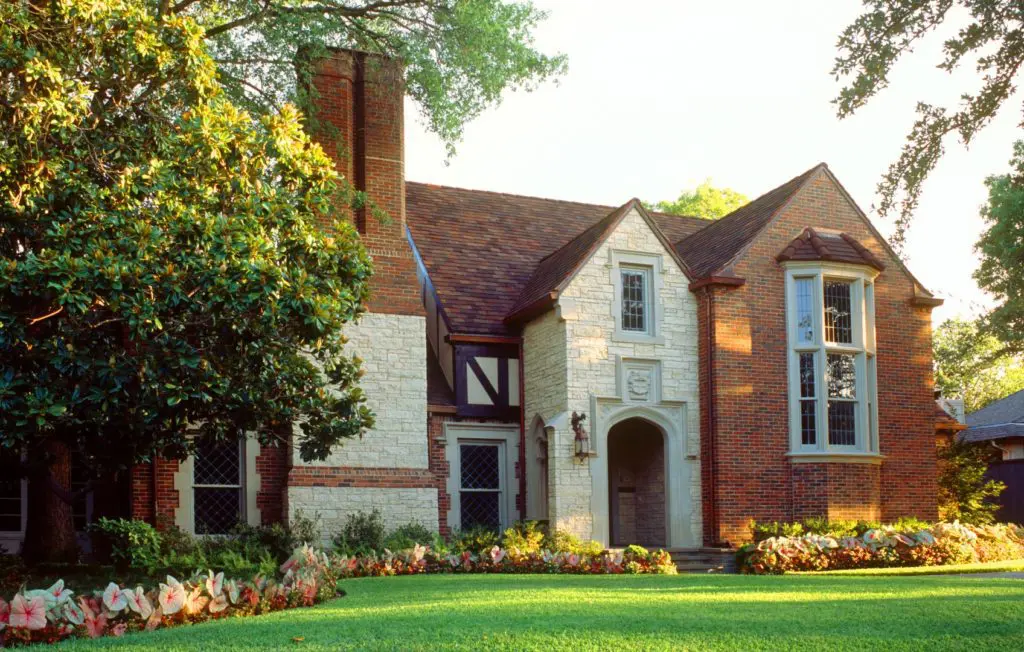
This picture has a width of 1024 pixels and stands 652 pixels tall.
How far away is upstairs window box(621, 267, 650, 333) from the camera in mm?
22547

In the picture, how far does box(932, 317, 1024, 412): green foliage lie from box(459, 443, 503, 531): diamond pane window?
123 feet

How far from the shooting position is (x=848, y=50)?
10117mm

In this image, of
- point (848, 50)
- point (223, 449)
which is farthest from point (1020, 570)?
point (223, 449)

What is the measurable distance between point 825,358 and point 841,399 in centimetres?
87

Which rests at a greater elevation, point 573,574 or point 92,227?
point 92,227

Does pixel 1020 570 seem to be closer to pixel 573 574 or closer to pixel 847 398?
pixel 847 398

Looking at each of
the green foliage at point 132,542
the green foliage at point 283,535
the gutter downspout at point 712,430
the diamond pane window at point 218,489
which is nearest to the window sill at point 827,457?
the gutter downspout at point 712,430

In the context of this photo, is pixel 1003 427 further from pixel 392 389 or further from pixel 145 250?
pixel 145 250

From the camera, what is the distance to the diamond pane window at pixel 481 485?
23.1 metres

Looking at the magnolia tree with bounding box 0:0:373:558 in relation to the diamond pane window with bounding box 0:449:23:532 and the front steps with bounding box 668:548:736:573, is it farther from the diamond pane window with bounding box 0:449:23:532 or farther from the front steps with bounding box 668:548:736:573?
the front steps with bounding box 668:548:736:573

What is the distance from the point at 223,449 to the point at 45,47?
8.43 metres

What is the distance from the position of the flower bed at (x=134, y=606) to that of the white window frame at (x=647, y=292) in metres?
10.8

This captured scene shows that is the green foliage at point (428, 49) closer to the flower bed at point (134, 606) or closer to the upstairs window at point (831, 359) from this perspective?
the upstairs window at point (831, 359)

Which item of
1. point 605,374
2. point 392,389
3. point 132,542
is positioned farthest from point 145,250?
point 605,374
